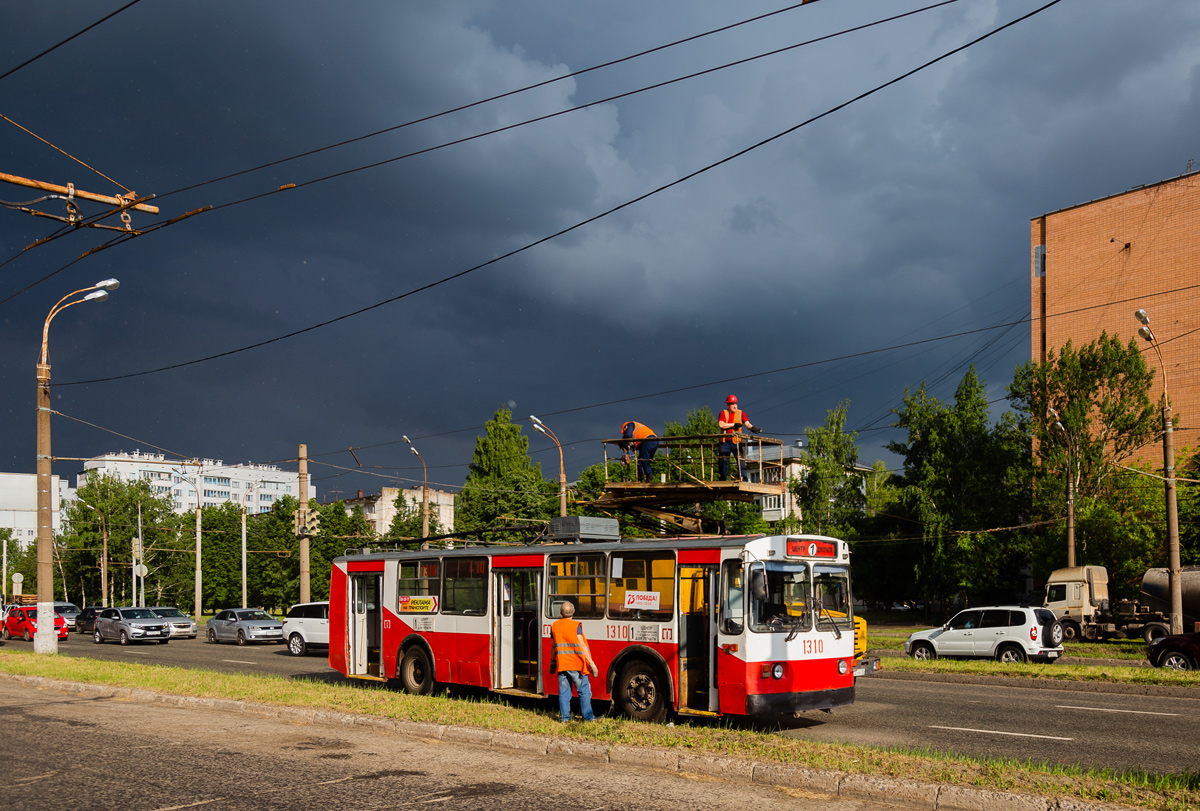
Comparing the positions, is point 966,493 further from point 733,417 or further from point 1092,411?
→ point 733,417

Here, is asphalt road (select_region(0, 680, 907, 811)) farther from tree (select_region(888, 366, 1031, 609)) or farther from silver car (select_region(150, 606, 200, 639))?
tree (select_region(888, 366, 1031, 609))

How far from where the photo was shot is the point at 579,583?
1383 centimetres

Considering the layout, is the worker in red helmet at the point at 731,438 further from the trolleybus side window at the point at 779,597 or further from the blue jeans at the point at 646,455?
the trolleybus side window at the point at 779,597

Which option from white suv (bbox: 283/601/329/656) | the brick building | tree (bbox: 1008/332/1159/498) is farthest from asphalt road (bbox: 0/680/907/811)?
the brick building

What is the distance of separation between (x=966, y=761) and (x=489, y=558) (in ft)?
27.8

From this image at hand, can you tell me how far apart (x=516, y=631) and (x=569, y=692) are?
10.7 feet

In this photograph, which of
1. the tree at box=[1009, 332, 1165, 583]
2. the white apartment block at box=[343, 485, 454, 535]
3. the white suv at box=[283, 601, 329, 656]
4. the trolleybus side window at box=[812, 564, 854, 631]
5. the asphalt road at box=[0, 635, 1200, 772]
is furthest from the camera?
the white apartment block at box=[343, 485, 454, 535]

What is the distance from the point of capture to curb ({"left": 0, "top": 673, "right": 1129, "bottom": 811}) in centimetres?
736

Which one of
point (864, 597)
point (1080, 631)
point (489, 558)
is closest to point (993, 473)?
point (864, 597)

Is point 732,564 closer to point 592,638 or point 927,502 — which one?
point 592,638

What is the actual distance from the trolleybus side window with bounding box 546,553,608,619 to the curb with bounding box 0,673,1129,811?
9.53 ft

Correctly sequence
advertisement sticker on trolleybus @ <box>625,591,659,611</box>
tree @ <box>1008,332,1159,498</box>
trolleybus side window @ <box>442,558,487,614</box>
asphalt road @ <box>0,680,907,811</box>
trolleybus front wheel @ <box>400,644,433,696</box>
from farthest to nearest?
tree @ <box>1008,332,1159,498</box>, trolleybus front wheel @ <box>400,644,433,696</box>, trolleybus side window @ <box>442,558,487,614</box>, advertisement sticker on trolleybus @ <box>625,591,659,611</box>, asphalt road @ <box>0,680,907,811</box>

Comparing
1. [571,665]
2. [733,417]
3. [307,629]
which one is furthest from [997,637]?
[307,629]

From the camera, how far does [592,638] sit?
1346cm
